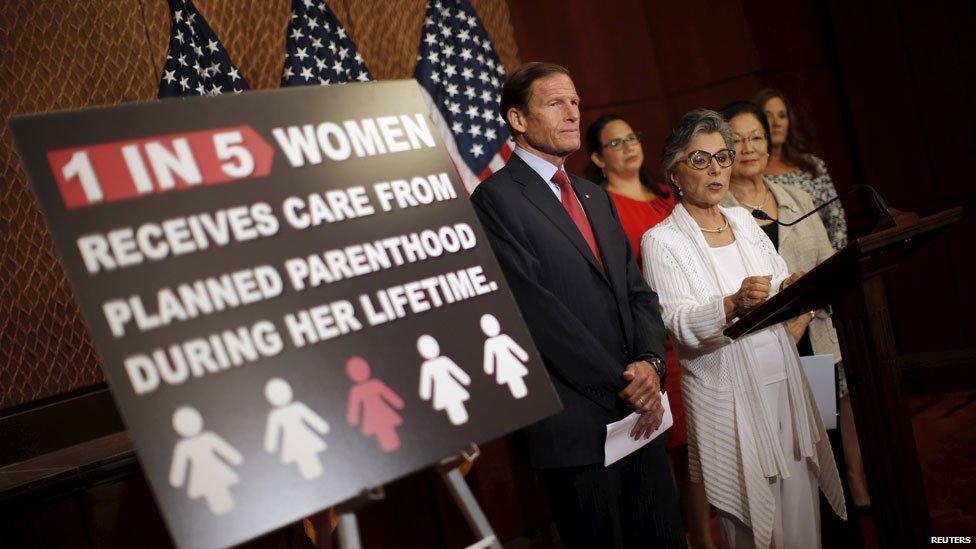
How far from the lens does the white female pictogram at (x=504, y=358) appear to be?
1.62m

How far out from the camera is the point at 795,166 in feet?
13.1

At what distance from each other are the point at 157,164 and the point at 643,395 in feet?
4.56

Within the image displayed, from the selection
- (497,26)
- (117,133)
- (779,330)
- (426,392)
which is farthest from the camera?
(497,26)

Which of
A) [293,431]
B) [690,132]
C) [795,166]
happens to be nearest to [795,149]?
[795,166]

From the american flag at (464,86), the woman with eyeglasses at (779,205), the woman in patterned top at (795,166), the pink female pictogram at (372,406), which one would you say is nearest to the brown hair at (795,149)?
the woman in patterned top at (795,166)

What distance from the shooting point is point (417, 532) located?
10.7ft

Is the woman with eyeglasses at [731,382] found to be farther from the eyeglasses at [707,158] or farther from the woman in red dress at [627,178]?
the woman in red dress at [627,178]

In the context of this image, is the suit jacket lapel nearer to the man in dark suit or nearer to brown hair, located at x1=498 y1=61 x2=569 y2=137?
the man in dark suit

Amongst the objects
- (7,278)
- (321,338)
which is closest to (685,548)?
(321,338)

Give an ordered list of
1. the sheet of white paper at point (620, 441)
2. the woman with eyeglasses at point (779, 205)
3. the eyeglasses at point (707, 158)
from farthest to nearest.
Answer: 1. the woman with eyeglasses at point (779, 205)
2. the eyeglasses at point (707, 158)
3. the sheet of white paper at point (620, 441)

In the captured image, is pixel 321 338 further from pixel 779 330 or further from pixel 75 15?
pixel 75 15

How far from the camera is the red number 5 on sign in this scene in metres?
1.34

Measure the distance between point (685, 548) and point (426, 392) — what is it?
1.26 m

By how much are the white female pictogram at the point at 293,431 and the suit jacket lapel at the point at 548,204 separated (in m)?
1.18
